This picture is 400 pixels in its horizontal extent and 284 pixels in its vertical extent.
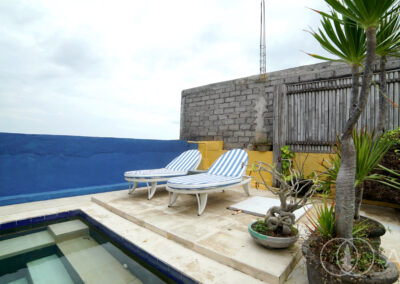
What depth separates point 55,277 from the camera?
2139mm

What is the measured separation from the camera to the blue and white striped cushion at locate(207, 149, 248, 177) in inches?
163

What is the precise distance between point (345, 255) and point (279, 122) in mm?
4248

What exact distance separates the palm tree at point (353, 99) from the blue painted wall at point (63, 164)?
195 inches

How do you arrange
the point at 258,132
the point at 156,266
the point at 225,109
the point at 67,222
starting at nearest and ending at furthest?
the point at 156,266
the point at 67,222
the point at 258,132
the point at 225,109

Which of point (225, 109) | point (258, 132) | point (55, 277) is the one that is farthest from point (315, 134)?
point (55, 277)

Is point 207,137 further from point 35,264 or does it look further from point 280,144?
point 35,264

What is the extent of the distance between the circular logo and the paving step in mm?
3214

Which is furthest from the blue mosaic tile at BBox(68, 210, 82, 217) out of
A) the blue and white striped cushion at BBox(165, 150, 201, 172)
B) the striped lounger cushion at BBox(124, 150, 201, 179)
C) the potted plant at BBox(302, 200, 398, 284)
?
the potted plant at BBox(302, 200, 398, 284)

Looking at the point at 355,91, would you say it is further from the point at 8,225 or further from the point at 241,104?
the point at 241,104

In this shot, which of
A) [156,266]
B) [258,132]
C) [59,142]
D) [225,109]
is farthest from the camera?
Result: [225,109]

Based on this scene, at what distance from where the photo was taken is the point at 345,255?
1373 millimetres

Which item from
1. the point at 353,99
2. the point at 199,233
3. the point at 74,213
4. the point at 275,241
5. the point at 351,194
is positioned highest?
the point at 353,99

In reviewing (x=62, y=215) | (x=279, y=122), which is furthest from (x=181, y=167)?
(x=279, y=122)

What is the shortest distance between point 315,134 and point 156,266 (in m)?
4.37
